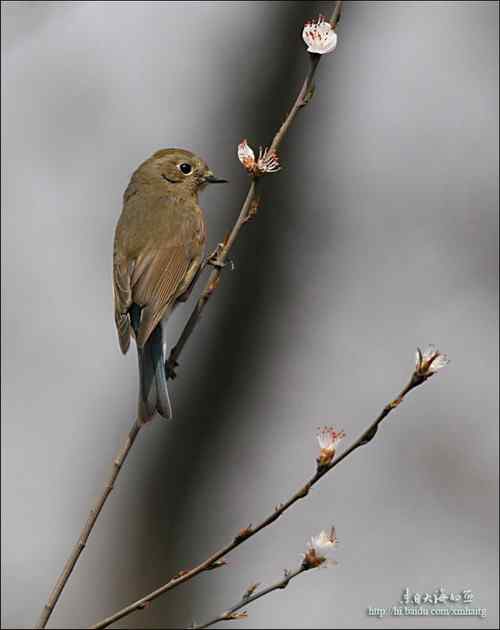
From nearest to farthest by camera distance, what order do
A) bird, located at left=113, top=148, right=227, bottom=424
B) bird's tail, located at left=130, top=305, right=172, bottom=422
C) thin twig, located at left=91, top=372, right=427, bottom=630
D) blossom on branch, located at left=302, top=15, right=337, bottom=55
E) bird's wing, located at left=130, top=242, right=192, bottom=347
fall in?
thin twig, located at left=91, top=372, right=427, bottom=630, blossom on branch, located at left=302, top=15, right=337, bottom=55, bird's tail, located at left=130, top=305, right=172, bottom=422, bird, located at left=113, top=148, right=227, bottom=424, bird's wing, located at left=130, top=242, right=192, bottom=347

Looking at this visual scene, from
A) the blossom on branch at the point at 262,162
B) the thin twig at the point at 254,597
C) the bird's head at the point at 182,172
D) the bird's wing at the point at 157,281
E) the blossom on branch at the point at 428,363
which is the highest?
the bird's head at the point at 182,172

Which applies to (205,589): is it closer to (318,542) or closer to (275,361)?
(275,361)

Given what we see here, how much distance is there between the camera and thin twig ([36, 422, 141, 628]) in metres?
3.08

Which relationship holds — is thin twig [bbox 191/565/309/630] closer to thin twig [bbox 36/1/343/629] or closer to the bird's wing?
thin twig [bbox 36/1/343/629]

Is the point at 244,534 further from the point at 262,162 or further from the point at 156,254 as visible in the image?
the point at 156,254

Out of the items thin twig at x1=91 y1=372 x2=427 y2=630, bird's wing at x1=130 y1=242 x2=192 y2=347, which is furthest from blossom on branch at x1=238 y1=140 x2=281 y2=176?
bird's wing at x1=130 y1=242 x2=192 y2=347

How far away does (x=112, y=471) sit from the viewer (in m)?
3.24

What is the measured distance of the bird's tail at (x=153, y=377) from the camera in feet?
14.5

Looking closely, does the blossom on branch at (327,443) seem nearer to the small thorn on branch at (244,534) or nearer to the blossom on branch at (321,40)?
the small thorn on branch at (244,534)

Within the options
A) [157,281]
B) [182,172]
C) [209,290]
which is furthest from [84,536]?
[182,172]

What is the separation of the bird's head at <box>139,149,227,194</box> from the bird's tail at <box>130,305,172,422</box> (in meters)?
0.89

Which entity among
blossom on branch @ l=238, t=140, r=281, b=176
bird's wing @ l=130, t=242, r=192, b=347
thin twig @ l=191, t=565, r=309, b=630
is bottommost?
thin twig @ l=191, t=565, r=309, b=630

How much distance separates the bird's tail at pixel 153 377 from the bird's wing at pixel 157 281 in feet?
0.19

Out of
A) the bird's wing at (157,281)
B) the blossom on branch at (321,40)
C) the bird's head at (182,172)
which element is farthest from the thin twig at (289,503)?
the bird's head at (182,172)
